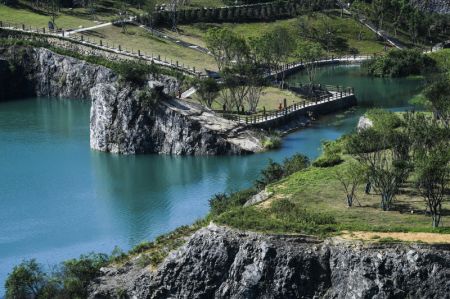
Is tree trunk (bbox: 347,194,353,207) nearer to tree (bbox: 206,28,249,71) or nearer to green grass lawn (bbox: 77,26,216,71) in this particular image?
tree (bbox: 206,28,249,71)

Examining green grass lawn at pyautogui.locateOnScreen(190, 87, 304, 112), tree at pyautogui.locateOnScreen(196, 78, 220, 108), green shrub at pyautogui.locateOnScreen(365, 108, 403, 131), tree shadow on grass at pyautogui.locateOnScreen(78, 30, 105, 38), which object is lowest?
green grass lawn at pyautogui.locateOnScreen(190, 87, 304, 112)

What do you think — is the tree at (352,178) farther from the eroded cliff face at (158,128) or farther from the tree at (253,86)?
the tree at (253,86)

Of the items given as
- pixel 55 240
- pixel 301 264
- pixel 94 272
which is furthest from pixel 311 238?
pixel 55 240

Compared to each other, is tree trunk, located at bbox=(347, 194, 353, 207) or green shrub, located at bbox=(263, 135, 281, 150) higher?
tree trunk, located at bbox=(347, 194, 353, 207)

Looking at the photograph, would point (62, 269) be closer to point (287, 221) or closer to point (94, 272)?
point (94, 272)

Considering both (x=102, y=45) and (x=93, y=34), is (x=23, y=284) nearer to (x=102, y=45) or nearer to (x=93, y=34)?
(x=102, y=45)

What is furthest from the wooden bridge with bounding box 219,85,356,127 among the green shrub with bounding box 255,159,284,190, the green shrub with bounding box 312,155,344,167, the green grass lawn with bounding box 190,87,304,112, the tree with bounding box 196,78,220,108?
the green shrub with bounding box 312,155,344,167
